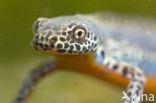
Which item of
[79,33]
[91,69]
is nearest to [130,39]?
[91,69]

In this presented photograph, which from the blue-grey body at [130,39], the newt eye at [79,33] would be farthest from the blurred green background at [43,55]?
Answer: the newt eye at [79,33]

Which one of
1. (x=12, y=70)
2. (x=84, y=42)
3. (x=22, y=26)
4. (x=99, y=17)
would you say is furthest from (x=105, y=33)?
(x=12, y=70)

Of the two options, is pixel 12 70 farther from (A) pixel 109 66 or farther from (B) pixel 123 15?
(A) pixel 109 66

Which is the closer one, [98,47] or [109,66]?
[98,47]

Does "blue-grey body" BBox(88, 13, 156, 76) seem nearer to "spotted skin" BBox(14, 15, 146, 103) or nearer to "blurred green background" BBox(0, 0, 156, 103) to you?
"spotted skin" BBox(14, 15, 146, 103)

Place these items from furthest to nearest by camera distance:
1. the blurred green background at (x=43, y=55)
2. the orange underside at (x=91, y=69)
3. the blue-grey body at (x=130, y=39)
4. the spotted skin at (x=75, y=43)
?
1. the blurred green background at (x=43, y=55)
2. the blue-grey body at (x=130, y=39)
3. the orange underside at (x=91, y=69)
4. the spotted skin at (x=75, y=43)

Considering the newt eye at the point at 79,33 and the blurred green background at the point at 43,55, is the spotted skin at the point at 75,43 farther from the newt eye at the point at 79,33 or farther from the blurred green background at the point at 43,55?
the blurred green background at the point at 43,55

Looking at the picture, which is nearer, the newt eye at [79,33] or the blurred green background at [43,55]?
the newt eye at [79,33]

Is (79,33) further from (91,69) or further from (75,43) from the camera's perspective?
(91,69)
